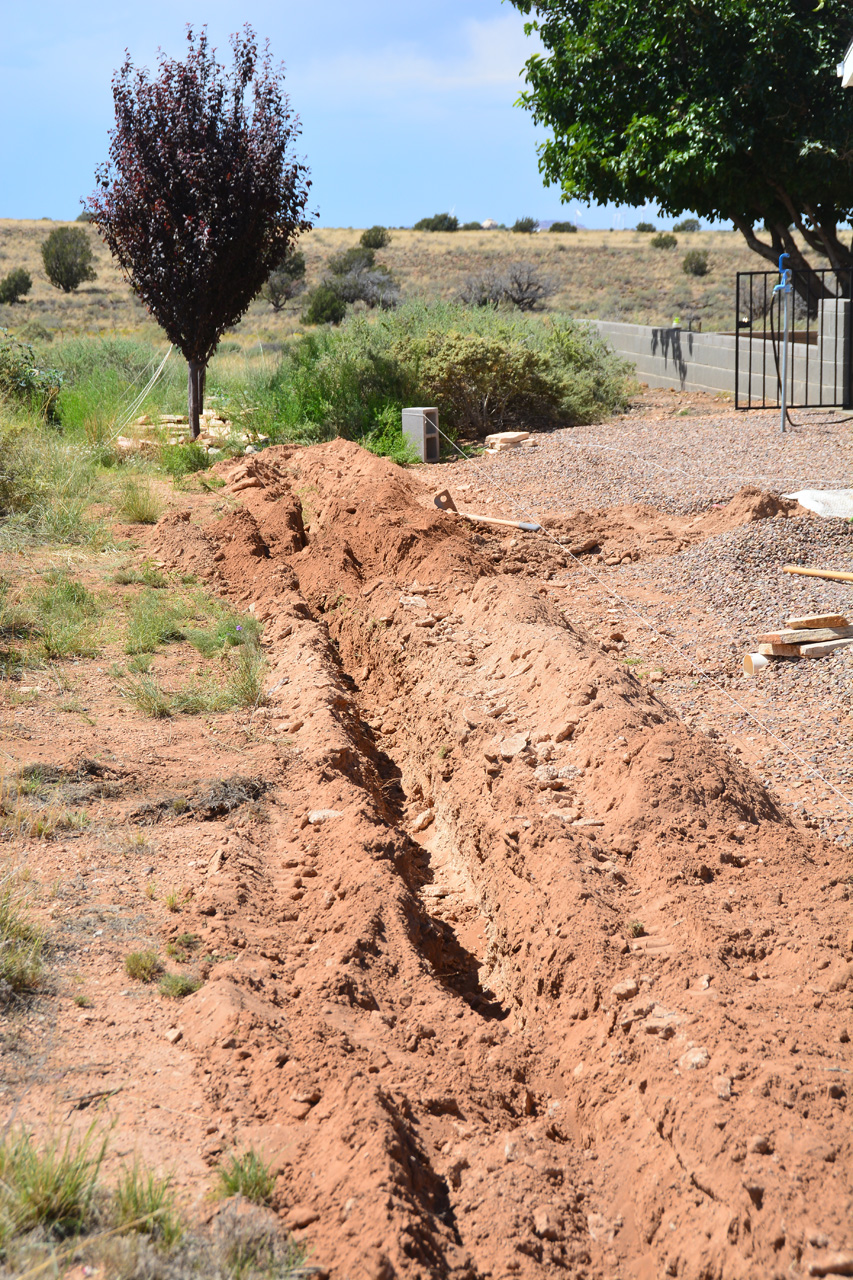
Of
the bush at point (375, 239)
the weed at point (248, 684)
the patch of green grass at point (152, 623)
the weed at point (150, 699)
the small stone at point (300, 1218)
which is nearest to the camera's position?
the small stone at point (300, 1218)

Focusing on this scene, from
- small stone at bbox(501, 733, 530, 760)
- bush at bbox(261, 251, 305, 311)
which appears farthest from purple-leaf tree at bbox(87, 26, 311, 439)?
bush at bbox(261, 251, 305, 311)

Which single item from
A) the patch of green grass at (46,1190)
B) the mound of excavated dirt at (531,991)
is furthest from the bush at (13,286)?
the patch of green grass at (46,1190)

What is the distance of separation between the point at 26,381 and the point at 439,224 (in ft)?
167

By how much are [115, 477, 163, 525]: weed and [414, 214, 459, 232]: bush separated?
53.8m

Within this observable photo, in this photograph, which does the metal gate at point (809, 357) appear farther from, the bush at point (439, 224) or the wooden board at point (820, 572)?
the bush at point (439, 224)

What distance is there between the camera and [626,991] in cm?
296

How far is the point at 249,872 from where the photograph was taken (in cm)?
363

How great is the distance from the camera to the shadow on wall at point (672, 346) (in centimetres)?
1755

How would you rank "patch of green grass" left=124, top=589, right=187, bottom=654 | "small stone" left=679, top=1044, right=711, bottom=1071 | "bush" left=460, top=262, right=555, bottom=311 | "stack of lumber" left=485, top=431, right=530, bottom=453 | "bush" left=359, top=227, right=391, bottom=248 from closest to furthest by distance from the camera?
"small stone" left=679, top=1044, right=711, bottom=1071
"patch of green grass" left=124, top=589, right=187, bottom=654
"stack of lumber" left=485, top=431, right=530, bottom=453
"bush" left=460, top=262, right=555, bottom=311
"bush" left=359, top=227, right=391, bottom=248

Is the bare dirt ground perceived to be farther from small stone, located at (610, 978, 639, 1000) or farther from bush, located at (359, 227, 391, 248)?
bush, located at (359, 227, 391, 248)

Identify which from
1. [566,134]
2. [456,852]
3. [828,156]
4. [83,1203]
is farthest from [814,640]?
[566,134]

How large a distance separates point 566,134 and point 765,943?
15.5 meters

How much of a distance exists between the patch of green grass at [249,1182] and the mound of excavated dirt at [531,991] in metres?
0.05

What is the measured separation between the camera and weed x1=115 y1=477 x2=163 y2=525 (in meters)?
9.47
